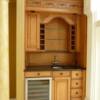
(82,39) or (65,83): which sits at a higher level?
(82,39)

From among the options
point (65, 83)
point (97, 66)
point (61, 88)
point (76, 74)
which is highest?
point (97, 66)

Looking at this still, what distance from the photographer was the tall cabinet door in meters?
4.07

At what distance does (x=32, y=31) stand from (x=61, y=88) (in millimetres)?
1427

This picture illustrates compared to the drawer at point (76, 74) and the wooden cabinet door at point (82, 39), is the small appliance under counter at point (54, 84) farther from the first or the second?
the wooden cabinet door at point (82, 39)

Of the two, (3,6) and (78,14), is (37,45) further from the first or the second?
(3,6)

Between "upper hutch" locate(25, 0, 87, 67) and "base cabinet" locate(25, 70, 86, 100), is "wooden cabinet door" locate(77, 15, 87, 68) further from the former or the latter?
"base cabinet" locate(25, 70, 86, 100)

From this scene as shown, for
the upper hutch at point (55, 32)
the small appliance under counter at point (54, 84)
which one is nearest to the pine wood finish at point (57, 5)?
the upper hutch at point (55, 32)

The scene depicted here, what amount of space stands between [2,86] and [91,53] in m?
2.82

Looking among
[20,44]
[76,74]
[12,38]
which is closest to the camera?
[20,44]

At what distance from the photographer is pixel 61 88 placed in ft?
13.0

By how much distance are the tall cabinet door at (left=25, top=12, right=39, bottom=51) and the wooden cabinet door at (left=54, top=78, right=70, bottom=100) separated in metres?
0.91

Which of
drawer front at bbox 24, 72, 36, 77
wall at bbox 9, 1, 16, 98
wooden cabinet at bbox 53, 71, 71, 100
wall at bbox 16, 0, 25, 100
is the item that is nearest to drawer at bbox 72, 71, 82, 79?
wooden cabinet at bbox 53, 71, 71, 100

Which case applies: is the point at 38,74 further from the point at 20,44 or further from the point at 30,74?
the point at 20,44

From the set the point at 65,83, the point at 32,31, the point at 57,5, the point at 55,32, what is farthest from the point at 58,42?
the point at 65,83
